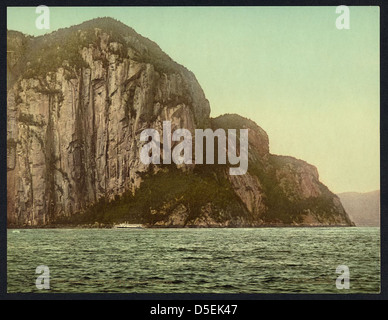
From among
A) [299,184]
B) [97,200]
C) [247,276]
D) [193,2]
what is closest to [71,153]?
[97,200]

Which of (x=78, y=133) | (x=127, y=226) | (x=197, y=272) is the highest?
(x=78, y=133)

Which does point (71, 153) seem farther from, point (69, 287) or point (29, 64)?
point (69, 287)

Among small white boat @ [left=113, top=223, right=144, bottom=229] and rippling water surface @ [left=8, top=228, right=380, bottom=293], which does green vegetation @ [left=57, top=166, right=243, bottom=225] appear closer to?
small white boat @ [left=113, top=223, right=144, bottom=229]

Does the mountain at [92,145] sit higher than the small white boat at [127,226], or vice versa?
the mountain at [92,145]

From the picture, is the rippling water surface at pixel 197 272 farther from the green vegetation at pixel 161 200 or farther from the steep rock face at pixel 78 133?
the green vegetation at pixel 161 200

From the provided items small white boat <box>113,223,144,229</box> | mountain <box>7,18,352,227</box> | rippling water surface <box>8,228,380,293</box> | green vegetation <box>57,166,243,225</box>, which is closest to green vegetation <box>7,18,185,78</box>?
mountain <box>7,18,352,227</box>

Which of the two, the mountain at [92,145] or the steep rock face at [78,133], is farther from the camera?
the steep rock face at [78,133]

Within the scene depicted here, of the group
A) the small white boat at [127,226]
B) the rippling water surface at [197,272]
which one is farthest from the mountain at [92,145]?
the rippling water surface at [197,272]

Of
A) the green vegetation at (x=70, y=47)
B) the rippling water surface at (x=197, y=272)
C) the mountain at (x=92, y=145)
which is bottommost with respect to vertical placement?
the rippling water surface at (x=197, y=272)

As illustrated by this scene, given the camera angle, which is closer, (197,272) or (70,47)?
(197,272)

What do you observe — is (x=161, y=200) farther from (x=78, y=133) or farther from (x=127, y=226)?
(x=78, y=133)

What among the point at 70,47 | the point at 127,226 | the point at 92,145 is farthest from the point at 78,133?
the point at 127,226
